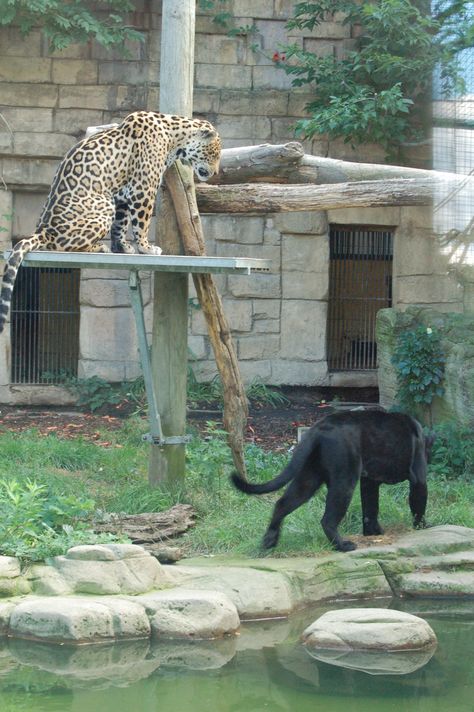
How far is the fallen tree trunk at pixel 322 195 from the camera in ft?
25.9

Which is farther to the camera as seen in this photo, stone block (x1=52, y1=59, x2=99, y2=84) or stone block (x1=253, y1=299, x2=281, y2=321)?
stone block (x1=253, y1=299, x2=281, y2=321)

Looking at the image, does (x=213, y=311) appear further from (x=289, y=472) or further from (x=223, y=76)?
(x=223, y=76)

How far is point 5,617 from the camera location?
229 inches

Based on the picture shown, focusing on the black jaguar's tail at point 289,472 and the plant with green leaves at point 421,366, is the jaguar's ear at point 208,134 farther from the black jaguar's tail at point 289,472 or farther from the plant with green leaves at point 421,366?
the plant with green leaves at point 421,366

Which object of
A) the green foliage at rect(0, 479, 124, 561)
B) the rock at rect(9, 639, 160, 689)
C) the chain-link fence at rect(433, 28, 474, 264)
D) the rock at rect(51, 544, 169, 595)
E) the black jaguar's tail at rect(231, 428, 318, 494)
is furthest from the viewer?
the chain-link fence at rect(433, 28, 474, 264)

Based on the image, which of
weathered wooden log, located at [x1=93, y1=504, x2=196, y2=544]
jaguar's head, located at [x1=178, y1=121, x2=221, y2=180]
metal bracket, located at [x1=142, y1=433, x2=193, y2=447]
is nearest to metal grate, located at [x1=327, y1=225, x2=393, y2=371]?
jaguar's head, located at [x1=178, y1=121, x2=221, y2=180]

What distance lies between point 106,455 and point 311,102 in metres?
5.00

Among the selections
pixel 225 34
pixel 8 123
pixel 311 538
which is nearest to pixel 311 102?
pixel 225 34

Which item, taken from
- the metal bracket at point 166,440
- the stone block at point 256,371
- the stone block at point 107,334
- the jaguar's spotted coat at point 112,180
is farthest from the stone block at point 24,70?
the metal bracket at point 166,440

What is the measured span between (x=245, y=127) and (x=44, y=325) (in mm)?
3320

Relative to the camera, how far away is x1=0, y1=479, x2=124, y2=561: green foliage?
652 centimetres

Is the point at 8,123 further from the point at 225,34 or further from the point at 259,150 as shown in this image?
the point at 259,150

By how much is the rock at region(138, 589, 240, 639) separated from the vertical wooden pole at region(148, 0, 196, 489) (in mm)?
2041

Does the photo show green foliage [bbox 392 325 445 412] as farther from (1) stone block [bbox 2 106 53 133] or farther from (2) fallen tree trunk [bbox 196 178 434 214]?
(1) stone block [bbox 2 106 53 133]
